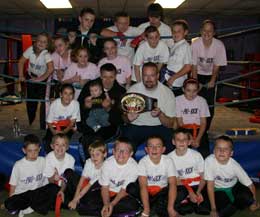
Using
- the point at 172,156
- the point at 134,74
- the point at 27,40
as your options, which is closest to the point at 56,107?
the point at 134,74

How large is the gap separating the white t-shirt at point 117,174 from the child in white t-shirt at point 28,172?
0.62 metres

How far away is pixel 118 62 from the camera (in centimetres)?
432

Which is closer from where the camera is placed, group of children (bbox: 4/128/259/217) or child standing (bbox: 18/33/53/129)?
group of children (bbox: 4/128/259/217)

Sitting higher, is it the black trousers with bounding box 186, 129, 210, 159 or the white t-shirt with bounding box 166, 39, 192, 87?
the white t-shirt with bounding box 166, 39, 192, 87

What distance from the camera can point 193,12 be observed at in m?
12.0

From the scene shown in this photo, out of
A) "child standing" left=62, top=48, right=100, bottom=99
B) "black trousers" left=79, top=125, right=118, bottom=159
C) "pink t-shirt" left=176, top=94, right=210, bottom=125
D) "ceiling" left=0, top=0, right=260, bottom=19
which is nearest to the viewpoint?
"black trousers" left=79, top=125, right=118, bottom=159

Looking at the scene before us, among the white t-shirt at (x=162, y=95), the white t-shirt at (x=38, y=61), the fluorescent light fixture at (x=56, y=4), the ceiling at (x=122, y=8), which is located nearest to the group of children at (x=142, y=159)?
the white t-shirt at (x=38, y=61)

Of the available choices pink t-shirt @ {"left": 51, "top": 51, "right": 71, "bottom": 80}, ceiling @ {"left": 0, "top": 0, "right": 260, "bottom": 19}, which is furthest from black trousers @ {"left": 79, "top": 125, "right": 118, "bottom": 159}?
ceiling @ {"left": 0, "top": 0, "right": 260, "bottom": 19}

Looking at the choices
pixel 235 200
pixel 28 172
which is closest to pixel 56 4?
pixel 28 172

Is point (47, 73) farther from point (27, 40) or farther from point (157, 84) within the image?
point (27, 40)

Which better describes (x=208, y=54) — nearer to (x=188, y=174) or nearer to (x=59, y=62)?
(x=188, y=174)

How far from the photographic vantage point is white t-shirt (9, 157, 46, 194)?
12.0 feet

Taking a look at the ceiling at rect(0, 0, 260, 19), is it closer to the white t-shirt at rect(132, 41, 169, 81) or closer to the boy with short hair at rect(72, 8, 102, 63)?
the boy with short hair at rect(72, 8, 102, 63)

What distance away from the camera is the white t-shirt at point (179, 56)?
4176mm
